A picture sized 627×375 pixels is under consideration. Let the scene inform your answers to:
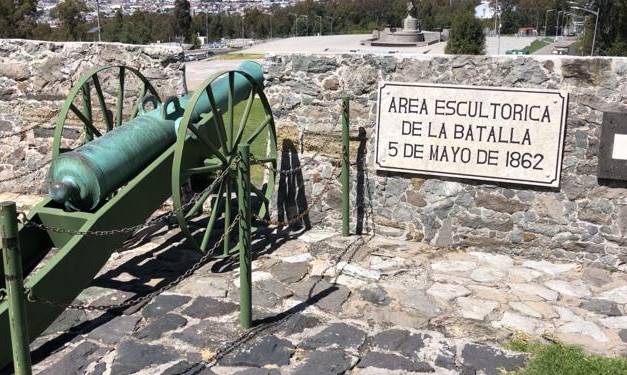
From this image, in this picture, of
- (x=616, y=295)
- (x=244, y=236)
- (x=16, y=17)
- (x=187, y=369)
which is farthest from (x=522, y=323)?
(x=16, y=17)

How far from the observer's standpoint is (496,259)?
6.09 metres

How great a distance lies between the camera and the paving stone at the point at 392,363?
13.9 feet

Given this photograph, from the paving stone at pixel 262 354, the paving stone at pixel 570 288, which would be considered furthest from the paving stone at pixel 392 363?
the paving stone at pixel 570 288

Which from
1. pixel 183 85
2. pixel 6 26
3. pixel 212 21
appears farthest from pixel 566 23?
pixel 183 85

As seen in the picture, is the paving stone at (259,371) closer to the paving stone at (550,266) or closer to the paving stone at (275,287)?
the paving stone at (275,287)

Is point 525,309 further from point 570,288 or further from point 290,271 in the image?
point 290,271

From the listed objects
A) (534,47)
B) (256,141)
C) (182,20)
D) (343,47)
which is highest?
(182,20)

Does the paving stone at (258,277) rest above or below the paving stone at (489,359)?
above

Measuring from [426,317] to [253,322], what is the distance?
1227 mm

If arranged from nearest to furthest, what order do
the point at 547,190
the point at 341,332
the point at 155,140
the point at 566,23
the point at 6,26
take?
1. the point at 341,332
2. the point at 155,140
3. the point at 547,190
4. the point at 6,26
5. the point at 566,23

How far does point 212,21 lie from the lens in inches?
4264

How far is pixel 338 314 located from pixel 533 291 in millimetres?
1584

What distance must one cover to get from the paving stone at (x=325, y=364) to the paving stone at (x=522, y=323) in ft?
3.84

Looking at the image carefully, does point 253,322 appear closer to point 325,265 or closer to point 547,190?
point 325,265
